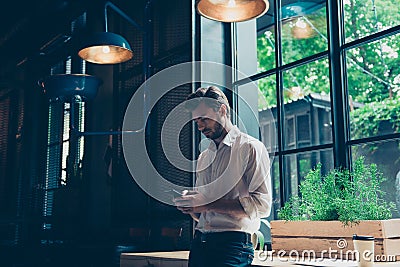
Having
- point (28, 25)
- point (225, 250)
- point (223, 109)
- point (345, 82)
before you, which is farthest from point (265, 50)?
point (28, 25)

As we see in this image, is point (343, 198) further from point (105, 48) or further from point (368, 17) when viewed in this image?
point (105, 48)

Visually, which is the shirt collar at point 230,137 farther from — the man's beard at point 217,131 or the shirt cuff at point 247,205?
the shirt cuff at point 247,205

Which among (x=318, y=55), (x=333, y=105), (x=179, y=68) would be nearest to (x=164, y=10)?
(x=179, y=68)

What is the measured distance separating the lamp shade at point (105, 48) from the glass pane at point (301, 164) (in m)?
1.29

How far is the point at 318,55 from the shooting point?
2.77m

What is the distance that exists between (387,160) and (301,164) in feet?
3.00

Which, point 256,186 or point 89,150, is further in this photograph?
point 89,150

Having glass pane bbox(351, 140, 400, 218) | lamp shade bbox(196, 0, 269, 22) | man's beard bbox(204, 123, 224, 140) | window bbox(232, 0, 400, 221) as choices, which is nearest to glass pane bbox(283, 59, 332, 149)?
window bbox(232, 0, 400, 221)

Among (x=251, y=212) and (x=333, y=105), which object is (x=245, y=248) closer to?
(x=251, y=212)

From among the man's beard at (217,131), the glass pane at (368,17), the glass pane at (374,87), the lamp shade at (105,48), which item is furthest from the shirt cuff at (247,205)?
the lamp shade at (105,48)

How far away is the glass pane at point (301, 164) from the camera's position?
8.96 ft

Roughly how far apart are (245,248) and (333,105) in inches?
37.2

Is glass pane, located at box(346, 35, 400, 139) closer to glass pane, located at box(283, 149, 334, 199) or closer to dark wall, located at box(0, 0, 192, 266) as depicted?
glass pane, located at box(283, 149, 334, 199)

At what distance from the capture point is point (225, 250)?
211cm
